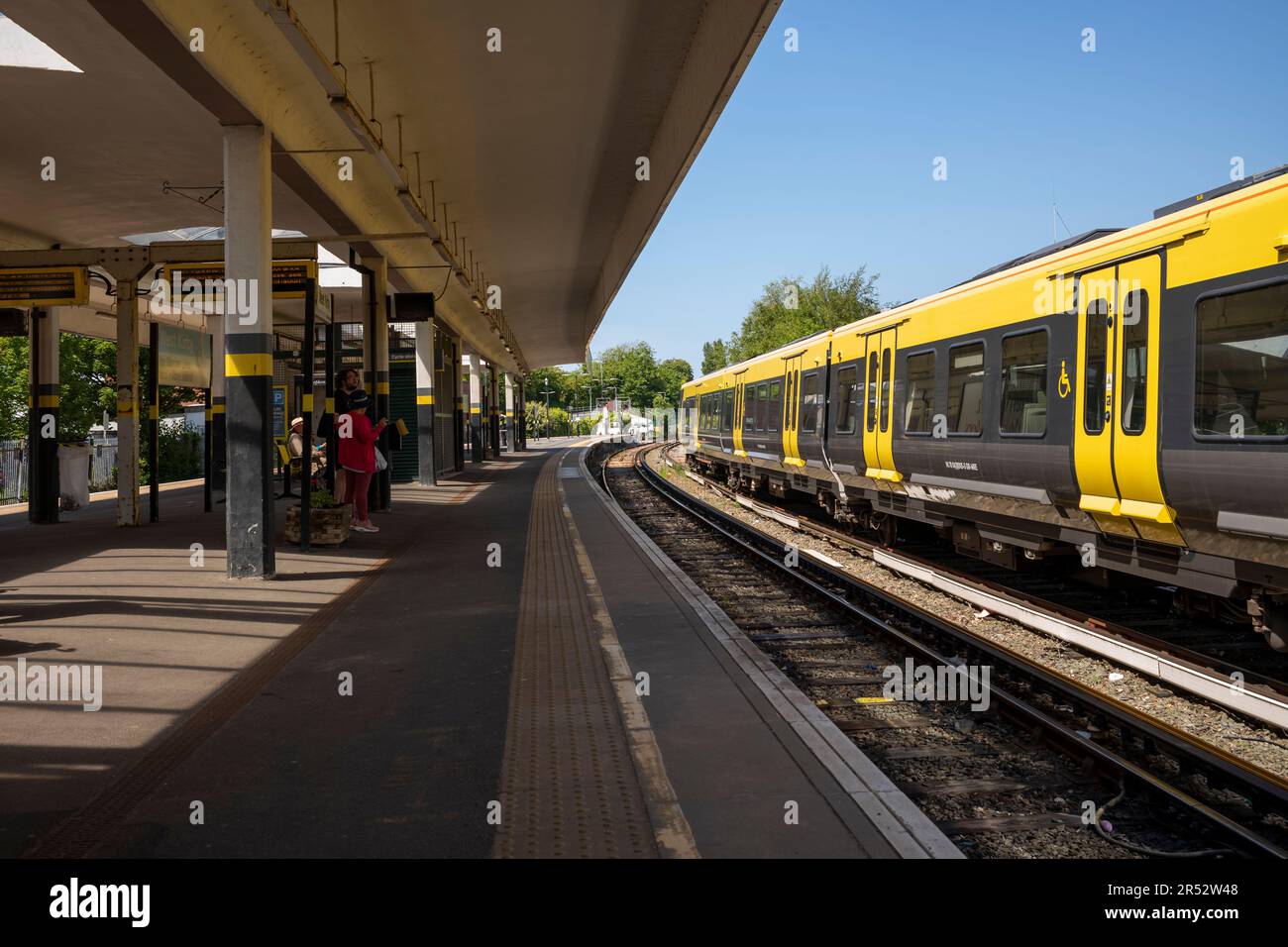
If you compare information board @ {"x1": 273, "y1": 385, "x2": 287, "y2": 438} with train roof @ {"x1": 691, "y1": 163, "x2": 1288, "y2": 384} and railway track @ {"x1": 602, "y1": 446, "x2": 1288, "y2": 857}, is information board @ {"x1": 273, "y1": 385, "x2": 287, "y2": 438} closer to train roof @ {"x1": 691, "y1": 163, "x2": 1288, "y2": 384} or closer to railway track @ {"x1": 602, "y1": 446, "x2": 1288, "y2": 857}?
train roof @ {"x1": 691, "y1": 163, "x2": 1288, "y2": 384}

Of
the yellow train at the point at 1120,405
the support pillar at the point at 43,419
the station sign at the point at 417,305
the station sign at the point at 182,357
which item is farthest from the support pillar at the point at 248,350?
the station sign at the point at 417,305

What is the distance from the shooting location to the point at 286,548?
13.8 m

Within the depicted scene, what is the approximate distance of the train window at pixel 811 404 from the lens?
1819 centimetres

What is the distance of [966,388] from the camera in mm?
11469

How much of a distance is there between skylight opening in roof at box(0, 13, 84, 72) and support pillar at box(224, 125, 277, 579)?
7.01 feet

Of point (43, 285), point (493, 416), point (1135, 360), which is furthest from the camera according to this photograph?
point (493, 416)

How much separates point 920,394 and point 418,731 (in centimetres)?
904

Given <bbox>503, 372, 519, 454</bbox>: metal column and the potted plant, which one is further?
<bbox>503, 372, 519, 454</bbox>: metal column

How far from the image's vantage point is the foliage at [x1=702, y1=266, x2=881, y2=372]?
83.9 m

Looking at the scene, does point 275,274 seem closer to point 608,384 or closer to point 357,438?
point 357,438

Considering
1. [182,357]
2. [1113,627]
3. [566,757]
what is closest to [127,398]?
[182,357]

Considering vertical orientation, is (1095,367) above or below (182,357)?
below

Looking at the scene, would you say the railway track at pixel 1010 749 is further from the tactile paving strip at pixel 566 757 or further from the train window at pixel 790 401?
the train window at pixel 790 401

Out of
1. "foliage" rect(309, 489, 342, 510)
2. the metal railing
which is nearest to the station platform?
"foliage" rect(309, 489, 342, 510)
